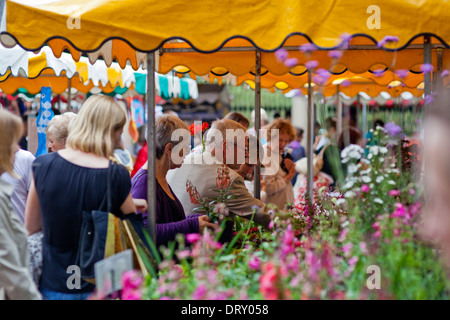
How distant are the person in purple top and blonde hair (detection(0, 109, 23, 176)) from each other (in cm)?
102

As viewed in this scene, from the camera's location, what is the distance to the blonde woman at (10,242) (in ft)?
8.39

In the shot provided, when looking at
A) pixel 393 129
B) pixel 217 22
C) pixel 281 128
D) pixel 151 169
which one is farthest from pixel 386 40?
pixel 281 128

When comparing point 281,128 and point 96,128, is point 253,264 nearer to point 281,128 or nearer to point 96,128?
point 96,128

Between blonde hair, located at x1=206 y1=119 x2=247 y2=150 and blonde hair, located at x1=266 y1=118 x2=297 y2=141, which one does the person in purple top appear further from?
blonde hair, located at x1=266 y1=118 x2=297 y2=141

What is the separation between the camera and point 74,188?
9.30ft

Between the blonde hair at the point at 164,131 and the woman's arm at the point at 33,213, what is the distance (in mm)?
978

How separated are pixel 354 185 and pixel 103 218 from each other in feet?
3.87

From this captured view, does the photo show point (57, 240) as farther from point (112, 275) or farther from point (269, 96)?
point (269, 96)

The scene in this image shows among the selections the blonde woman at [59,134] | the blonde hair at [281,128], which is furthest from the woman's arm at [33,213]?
the blonde hair at [281,128]

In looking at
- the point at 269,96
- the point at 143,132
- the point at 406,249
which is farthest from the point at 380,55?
the point at 269,96

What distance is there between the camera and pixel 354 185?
9.91 ft

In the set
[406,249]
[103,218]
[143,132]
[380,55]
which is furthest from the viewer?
[143,132]

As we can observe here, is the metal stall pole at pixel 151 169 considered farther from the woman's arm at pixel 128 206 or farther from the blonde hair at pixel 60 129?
the blonde hair at pixel 60 129
